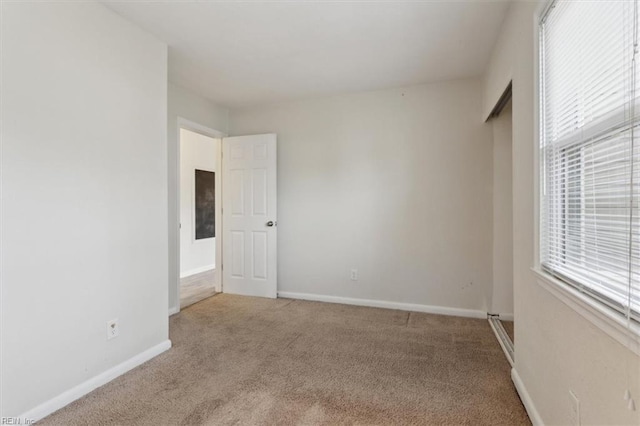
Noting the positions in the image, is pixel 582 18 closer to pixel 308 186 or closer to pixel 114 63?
pixel 114 63

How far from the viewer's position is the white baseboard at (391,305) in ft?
11.0

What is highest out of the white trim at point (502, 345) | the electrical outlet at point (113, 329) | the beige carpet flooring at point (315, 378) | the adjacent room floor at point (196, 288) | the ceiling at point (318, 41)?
the ceiling at point (318, 41)

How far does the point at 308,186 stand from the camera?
155 inches

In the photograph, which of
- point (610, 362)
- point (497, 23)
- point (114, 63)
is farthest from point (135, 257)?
point (497, 23)

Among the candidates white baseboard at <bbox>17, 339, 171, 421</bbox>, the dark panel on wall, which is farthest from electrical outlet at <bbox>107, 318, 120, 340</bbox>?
the dark panel on wall

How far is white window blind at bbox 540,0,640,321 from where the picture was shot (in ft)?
2.98

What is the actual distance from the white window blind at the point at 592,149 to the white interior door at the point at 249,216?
3001mm

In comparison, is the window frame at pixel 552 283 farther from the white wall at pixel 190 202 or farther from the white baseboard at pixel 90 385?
the white wall at pixel 190 202

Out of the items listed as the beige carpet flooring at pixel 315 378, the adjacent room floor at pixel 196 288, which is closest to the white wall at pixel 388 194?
the beige carpet flooring at pixel 315 378

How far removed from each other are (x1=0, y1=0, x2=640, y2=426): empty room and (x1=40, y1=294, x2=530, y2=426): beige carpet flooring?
2 cm

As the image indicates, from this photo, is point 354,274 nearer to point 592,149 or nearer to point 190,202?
point 592,149

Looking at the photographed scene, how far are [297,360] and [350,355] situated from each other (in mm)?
416

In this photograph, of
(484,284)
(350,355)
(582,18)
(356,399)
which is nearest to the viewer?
(582,18)

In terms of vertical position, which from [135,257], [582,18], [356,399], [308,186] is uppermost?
[582,18]
